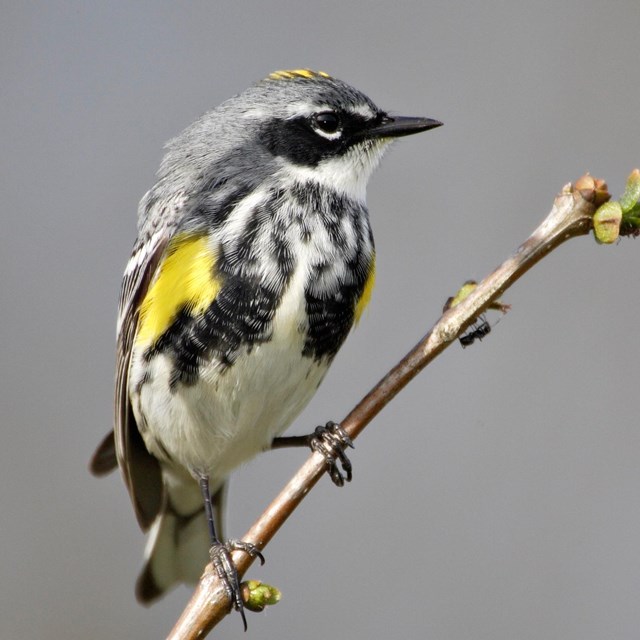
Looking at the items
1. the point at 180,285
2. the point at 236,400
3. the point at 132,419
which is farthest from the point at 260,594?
the point at 132,419

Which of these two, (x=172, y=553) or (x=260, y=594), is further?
(x=172, y=553)

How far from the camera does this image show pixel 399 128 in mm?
3588

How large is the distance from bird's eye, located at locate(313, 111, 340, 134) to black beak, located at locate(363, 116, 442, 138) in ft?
0.39

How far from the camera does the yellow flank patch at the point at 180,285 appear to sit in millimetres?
3217

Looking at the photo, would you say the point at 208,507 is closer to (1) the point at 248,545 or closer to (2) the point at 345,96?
(1) the point at 248,545

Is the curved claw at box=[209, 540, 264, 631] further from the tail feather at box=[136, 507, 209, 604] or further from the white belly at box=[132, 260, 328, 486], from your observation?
the tail feather at box=[136, 507, 209, 604]

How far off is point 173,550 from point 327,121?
7.15 feet

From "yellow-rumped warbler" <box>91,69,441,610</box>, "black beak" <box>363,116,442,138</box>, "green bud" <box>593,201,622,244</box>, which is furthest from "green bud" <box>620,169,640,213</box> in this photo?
"black beak" <box>363,116,442,138</box>

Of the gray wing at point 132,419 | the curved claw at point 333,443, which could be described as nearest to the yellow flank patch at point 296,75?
the gray wing at point 132,419

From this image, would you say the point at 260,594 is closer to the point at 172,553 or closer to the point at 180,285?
the point at 180,285

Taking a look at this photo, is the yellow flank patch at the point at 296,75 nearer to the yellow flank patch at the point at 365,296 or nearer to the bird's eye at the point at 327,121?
the bird's eye at the point at 327,121

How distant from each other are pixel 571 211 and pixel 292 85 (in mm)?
1758

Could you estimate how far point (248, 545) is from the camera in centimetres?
260

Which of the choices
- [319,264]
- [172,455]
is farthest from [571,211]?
[172,455]
